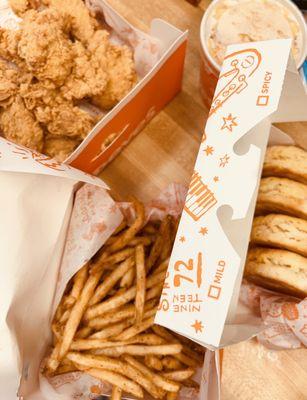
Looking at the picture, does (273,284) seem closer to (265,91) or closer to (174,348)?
(174,348)

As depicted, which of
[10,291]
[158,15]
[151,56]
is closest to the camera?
[10,291]

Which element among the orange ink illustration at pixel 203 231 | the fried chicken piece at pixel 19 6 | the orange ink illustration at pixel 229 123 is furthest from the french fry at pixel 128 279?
the fried chicken piece at pixel 19 6

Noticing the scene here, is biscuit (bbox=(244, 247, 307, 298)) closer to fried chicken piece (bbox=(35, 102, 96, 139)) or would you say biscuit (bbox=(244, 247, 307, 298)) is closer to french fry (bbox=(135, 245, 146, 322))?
french fry (bbox=(135, 245, 146, 322))

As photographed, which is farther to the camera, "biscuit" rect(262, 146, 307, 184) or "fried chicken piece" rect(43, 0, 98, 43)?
"fried chicken piece" rect(43, 0, 98, 43)

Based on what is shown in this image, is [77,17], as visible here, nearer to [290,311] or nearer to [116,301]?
[116,301]

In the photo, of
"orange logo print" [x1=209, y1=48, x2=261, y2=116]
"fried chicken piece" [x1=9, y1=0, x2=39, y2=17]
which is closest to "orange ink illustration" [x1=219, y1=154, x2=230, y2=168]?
"orange logo print" [x1=209, y1=48, x2=261, y2=116]

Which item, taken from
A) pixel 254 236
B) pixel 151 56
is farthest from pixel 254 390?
pixel 151 56
